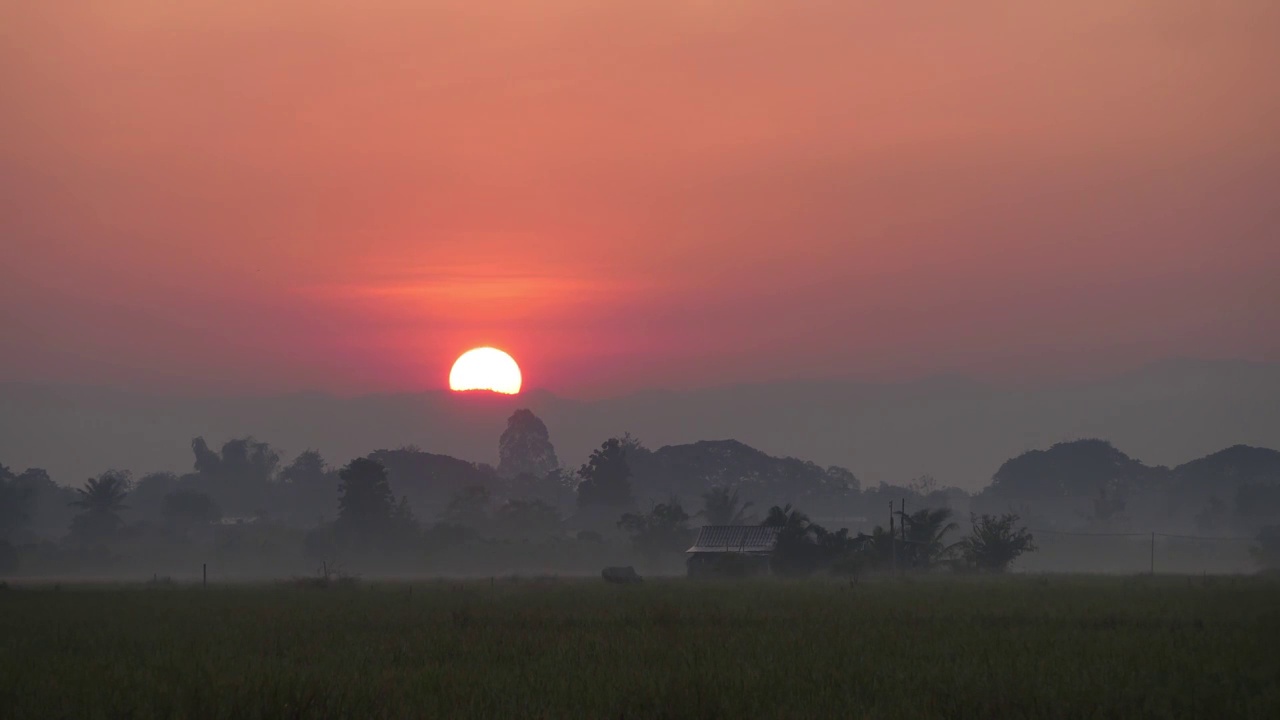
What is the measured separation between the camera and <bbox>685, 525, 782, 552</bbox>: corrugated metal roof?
80062 millimetres

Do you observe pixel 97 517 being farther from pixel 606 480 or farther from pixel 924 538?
pixel 924 538

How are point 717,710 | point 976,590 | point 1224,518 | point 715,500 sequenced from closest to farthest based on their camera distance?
point 717,710 → point 976,590 → point 715,500 → point 1224,518

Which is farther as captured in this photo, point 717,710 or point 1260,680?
point 1260,680

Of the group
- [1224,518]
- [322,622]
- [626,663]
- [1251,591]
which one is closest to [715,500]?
[1251,591]

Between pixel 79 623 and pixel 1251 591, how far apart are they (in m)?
36.6

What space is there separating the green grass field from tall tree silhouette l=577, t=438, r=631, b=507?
375 feet

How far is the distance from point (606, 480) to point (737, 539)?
7452 centimetres

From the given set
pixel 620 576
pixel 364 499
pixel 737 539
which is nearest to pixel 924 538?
pixel 737 539

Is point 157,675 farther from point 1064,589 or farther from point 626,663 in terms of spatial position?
point 1064,589

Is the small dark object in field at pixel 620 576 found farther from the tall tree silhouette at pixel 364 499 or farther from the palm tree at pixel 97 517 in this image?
the palm tree at pixel 97 517

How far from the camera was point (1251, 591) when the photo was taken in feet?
131

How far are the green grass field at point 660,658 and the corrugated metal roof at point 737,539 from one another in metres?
39.0

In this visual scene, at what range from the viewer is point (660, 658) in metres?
23.0

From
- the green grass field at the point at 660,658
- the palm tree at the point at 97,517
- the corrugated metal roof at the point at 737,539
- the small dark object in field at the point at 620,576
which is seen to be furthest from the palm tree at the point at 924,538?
the palm tree at the point at 97,517
